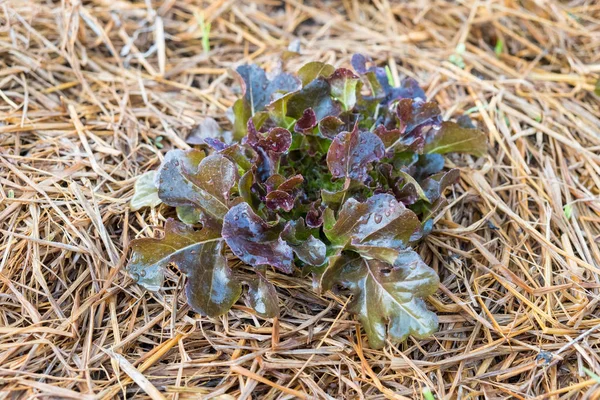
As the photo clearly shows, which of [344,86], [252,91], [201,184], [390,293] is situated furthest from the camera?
[252,91]

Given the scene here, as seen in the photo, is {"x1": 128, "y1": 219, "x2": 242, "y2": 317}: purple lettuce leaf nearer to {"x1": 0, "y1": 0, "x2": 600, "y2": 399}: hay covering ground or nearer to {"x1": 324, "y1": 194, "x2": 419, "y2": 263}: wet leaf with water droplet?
{"x1": 0, "y1": 0, "x2": 600, "y2": 399}: hay covering ground

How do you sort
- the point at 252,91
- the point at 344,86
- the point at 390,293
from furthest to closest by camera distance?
the point at 252,91 → the point at 344,86 → the point at 390,293

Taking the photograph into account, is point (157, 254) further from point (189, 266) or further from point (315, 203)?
point (315, 203)

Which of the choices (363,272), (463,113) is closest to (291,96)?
(363,272)

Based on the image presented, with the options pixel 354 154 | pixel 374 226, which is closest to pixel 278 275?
pixel 374 226

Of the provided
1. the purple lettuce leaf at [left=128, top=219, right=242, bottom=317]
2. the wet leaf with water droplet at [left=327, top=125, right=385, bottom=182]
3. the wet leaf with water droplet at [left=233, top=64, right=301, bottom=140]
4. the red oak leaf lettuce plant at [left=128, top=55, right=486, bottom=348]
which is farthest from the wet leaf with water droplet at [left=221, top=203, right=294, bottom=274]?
the wet leaf with water droplet at [left=233, top=64, right=301, bottom=140]

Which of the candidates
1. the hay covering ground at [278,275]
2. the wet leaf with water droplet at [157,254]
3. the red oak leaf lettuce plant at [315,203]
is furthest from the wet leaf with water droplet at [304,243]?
the wet leaf with water droplet at [157,254]

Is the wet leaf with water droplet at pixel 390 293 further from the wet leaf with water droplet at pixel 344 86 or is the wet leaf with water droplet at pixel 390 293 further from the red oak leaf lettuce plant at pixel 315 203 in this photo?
the wet leaf with water droplet at pixel 344 86
